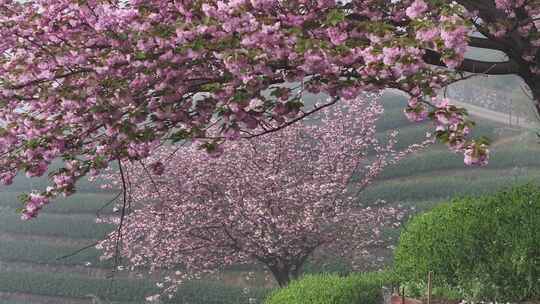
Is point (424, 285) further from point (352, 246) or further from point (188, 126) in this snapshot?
point (352, 246)

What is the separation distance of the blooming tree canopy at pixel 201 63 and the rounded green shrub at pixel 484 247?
211 centimetres

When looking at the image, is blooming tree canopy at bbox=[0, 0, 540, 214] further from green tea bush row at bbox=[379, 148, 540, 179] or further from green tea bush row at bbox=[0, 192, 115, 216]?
green tea bush row at bbox=[0, 192, 115, 216]

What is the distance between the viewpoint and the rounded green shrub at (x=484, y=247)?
27.7ft

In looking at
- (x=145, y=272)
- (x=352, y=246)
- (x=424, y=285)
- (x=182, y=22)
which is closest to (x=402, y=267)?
(x=424, y=285)

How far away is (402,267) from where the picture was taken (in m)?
10.1

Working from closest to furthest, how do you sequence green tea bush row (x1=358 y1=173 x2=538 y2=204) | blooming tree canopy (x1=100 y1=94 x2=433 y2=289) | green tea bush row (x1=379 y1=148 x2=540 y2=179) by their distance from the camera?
blooming tree canopy (x1=100 y1=94 x2=433 y2=289) → green tea bush row (x1=358 y1=173 x2=538 y2=204) → green tea bush row (x1=379 y1=148 x2=540 y2=179)

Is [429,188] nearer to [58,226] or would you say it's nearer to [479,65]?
[58,226]

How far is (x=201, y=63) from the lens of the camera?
22.8 feet

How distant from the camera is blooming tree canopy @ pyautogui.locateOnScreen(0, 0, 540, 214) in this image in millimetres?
5926

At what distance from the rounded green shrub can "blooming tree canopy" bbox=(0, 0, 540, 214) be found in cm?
211

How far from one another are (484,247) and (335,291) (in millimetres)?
3480

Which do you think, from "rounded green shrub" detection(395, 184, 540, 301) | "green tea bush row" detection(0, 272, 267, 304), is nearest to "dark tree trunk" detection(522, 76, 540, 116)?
"rounded green shrub" detection(395, 184, 540, 301)

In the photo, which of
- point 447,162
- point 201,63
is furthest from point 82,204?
point 201,63

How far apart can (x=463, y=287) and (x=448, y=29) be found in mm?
4636
